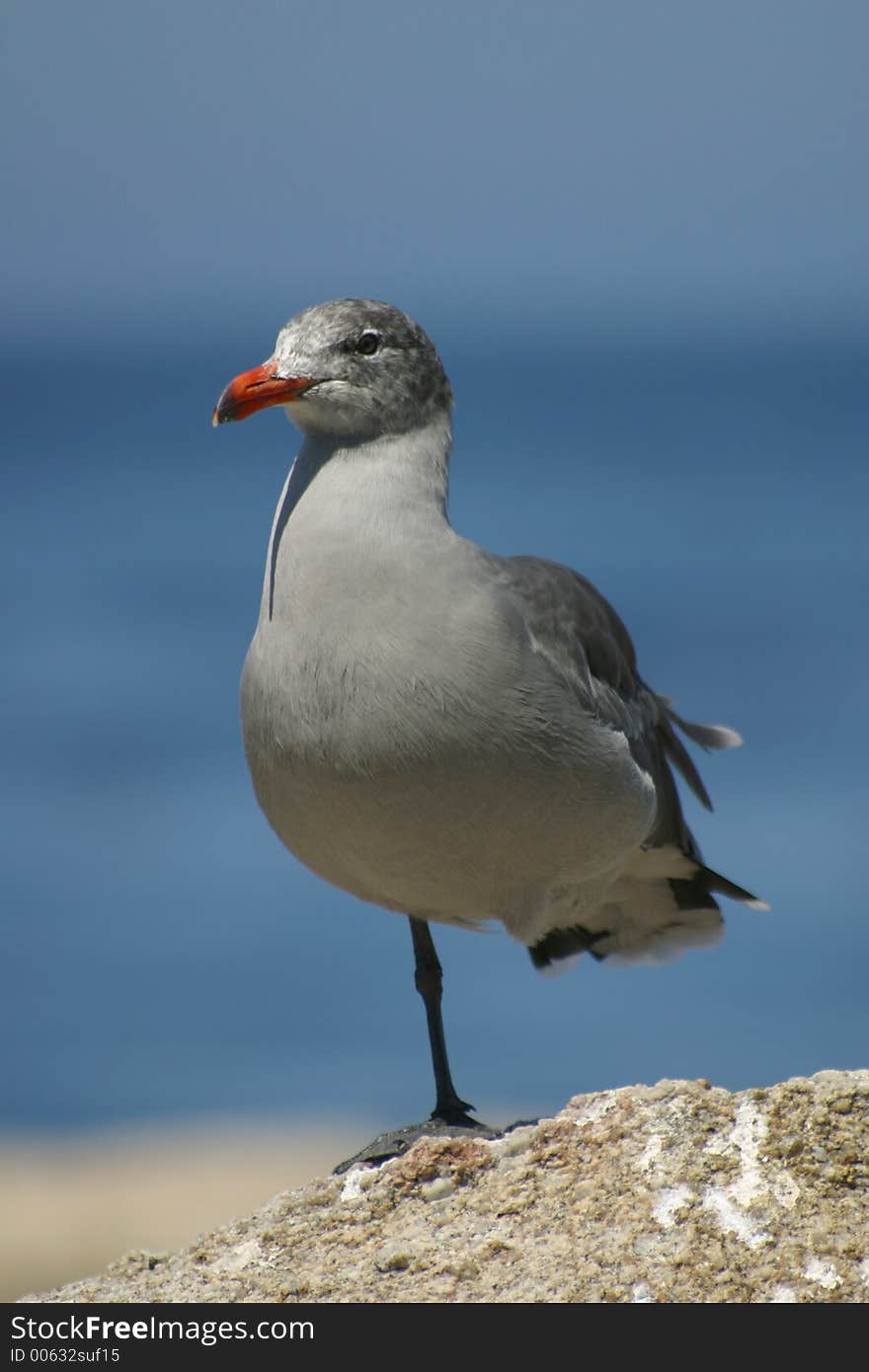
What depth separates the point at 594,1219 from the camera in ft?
12.7

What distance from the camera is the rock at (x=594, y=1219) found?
3.70 meters

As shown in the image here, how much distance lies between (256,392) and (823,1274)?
105 inches

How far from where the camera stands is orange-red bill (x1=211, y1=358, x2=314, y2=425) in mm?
4988

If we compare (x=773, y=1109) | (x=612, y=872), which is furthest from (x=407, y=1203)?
(x=612, y=872)

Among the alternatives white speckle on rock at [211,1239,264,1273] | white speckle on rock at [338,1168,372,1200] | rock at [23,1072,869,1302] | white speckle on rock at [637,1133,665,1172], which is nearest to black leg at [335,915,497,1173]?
white speckle on rock at [338,1168,372,1200]

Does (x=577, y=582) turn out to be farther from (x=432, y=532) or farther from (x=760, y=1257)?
(x=760, y=1257)

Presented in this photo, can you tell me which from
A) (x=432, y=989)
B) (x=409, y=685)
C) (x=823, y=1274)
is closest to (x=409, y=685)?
(x=409, y=685)

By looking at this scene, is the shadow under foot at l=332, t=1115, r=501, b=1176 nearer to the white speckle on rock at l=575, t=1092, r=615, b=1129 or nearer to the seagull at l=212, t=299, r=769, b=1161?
the seagull at l=212, t=299, r=769, b=1161

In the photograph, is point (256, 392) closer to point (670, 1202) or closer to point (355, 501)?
point (355, 501)

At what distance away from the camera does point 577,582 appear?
5867 mm

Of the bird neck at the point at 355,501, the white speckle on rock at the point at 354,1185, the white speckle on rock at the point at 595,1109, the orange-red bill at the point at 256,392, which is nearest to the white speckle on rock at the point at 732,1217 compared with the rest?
the white speckle on rock at the point at 595,1109

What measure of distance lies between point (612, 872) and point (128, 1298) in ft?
7.26

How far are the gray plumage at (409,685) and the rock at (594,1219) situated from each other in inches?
33.6

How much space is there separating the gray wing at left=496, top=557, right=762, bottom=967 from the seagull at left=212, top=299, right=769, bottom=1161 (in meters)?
0.02
